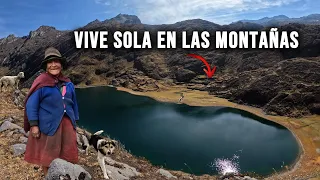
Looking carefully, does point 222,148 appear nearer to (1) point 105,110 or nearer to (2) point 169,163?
(2) point 169,163

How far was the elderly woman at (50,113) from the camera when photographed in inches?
300

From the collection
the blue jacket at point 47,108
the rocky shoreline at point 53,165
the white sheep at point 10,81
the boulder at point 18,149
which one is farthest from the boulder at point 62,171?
the white sheep at point 10,81

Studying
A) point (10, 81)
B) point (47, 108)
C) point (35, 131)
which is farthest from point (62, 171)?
point (10, 81)

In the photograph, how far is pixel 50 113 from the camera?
7773mm

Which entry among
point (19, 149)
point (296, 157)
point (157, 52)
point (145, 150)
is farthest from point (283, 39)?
point (157, 52)

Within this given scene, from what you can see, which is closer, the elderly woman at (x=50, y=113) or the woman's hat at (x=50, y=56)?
the elderly woman at (x=50, y=113)

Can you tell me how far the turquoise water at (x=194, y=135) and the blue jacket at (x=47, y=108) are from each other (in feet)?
112

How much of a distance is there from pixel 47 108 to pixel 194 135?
2119 inches

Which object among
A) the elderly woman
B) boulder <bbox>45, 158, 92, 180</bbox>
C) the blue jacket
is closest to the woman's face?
the elderly woman

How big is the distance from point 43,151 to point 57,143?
0.40 meters

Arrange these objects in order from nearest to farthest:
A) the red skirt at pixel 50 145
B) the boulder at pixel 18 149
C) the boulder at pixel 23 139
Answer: the red skirt at pixel 50 145 → the boulder at pixel 18 149 → the boulder at pixel 23 139

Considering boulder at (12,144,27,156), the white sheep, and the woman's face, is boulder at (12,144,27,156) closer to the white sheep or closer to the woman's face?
the woman's face

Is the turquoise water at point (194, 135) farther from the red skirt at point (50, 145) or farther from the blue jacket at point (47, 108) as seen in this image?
the blue jacket at point (47, 108)

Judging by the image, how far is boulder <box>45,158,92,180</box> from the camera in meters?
8.81
